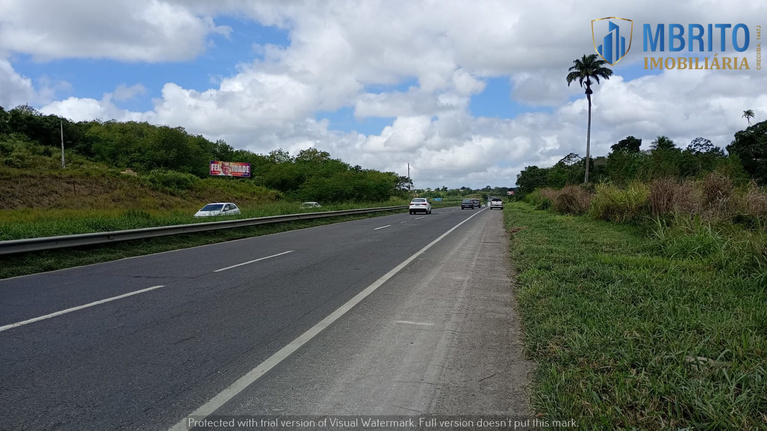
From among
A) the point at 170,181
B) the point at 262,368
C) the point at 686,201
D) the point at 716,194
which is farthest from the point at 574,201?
the point at 170,181

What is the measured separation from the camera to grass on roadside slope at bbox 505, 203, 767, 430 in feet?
10.2

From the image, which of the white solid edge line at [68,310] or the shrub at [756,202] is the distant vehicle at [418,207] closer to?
the shrub at [756,202]

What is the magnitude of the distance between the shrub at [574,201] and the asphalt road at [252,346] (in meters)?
16.5

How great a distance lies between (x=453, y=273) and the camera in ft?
30.8

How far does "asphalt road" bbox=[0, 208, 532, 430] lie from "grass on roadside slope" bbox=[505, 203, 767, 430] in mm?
379

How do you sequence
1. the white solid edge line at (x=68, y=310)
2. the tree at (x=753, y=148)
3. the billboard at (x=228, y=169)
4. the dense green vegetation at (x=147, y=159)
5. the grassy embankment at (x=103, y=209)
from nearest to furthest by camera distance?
1. the white solid edge line at (x=68, y=310)
2. the grassy embankment at (x=103, y=209)
3. the tree at (x=753, y=148)
4. the dense green vegetation at (x=147, y=159)
5. the billboard at (x=228, y=169)

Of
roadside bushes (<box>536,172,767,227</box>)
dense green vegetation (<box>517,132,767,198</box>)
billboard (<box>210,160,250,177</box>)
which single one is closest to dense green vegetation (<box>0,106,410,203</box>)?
billboard (<box>210,160,250,177</box>)

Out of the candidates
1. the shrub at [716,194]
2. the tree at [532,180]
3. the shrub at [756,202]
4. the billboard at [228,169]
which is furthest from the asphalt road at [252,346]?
the tree at [532,180]

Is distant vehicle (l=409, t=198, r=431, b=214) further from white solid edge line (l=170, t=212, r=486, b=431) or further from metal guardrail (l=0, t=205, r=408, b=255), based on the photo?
white solid edge line (l=170, t=212, r=486, b=431)

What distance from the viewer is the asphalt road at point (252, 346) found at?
3.56 metres

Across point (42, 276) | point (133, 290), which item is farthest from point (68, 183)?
point (133, 290)

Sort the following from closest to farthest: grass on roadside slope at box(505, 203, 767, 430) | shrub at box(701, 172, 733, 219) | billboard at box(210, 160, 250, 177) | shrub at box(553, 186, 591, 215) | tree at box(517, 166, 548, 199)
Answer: grass on roadside slope at box(505, 203, 767, 430), shrub at box(701, 172, 733, 219), shrub at box(553, 186, 591, 215), billboard at box(210, 160, 250, 177), tree at box(517, 166, 548, 199)

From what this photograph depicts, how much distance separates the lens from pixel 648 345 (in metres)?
4.14

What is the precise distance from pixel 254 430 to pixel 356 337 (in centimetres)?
203
